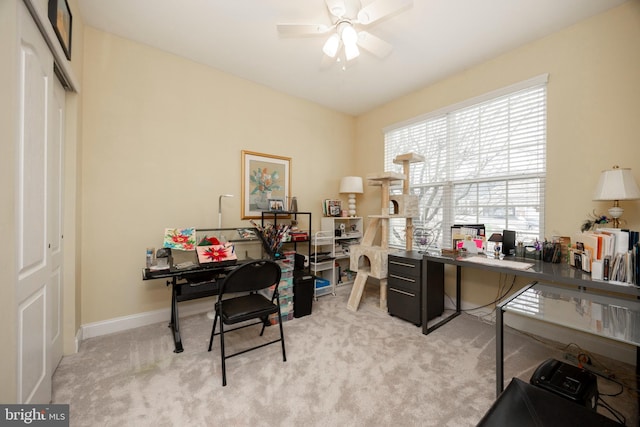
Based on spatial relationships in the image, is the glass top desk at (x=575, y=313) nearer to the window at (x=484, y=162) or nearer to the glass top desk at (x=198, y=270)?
the window at (x=484, y=162)

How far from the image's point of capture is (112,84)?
2334 mm

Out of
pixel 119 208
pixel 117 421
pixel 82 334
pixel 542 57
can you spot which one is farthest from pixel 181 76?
pixel 542 57

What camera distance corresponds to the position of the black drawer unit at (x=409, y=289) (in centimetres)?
249

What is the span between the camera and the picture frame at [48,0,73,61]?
141 centimetres

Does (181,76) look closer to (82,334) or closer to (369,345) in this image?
(82,334)

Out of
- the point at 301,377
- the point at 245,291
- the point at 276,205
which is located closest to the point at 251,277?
the point at 245,291

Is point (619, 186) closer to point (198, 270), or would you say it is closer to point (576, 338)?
point (576, 338)

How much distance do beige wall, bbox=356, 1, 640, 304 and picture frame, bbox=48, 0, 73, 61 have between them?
3595 mm

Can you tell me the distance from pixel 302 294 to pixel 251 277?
105cm

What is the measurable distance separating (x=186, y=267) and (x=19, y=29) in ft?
5.45

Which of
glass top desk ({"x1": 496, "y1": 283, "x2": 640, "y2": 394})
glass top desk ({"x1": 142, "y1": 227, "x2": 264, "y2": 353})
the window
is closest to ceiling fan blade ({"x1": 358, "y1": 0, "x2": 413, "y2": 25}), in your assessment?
the window

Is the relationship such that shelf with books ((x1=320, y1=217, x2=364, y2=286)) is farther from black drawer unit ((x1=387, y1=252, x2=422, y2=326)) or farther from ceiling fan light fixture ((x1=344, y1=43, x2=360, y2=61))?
ceiling fan light fixture ((x1=344, y1=43, x2=360, y2=61))

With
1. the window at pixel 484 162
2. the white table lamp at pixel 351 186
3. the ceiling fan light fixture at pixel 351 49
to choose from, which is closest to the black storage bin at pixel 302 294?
the white table lamp at pixel 351 186

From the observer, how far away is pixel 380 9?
5.60ft
